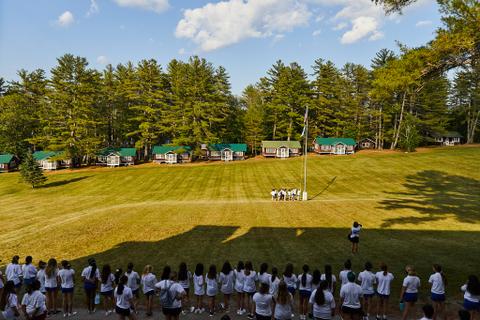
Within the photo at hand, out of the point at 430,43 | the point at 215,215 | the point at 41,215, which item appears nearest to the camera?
the point at 430,43

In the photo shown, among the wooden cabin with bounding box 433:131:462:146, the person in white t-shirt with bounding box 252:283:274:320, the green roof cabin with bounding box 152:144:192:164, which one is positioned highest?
the wooden cabin with bounding box 433:131:462:146

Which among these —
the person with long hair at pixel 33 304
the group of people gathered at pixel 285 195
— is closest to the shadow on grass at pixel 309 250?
the person with long hair at pixel 33 304

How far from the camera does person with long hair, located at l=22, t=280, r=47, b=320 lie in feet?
29.5

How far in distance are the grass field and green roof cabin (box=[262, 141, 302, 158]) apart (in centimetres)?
2409

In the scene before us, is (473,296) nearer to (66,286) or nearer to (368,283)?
(368,283)

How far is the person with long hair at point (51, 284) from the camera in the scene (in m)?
11.5

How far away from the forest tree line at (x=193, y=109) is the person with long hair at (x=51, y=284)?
5907 centimetres

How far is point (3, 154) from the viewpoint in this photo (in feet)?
251

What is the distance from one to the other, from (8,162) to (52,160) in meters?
13.0

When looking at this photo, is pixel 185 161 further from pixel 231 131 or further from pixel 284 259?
pixel 284 259

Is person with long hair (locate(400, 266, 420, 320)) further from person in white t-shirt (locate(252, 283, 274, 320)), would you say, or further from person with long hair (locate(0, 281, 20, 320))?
person with long hair (locate(0, 281, 20, 320))

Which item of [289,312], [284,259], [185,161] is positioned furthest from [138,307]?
[185,161]

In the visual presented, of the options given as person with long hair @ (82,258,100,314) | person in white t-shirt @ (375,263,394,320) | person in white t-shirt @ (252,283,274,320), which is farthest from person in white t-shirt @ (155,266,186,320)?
person in white t-shirt @ (375,263,394,320)

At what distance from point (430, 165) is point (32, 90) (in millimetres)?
89945
